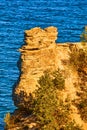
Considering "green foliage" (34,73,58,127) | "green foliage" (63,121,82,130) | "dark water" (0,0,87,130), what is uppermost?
"green foliage" (34,73,58,127)

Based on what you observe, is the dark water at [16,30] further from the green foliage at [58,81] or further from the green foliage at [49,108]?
the green foliage at [49,108]

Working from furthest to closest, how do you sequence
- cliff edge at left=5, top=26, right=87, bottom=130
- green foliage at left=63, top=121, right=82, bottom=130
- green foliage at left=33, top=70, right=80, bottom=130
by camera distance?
cliff edge at left=5, top=26, right=87, bottom=130 < green foliage at left=33, top=70, right=80, bottom=130 < green foliage at left=63, top=121, right=82, bottom=130

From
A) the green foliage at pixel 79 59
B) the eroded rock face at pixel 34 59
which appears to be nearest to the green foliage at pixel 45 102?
the eroded rock face at pixel 34 59

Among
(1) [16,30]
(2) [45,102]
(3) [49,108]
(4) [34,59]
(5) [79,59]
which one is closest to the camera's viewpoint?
(3) [49,108]

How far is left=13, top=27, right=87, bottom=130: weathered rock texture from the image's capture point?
49.5 m

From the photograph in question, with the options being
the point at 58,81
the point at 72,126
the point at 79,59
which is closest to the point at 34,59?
the point at 58,81

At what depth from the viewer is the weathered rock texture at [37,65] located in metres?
49.5

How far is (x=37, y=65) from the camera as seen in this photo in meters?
50.6

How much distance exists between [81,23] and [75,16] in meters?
15.0

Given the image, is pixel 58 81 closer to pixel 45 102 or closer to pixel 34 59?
pixel 34 59

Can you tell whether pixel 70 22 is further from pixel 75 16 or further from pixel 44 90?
pixel 44 90

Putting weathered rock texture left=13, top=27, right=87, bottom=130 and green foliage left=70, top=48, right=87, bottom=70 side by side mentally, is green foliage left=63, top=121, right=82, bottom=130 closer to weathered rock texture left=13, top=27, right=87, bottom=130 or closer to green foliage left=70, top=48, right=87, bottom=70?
weathered rock texture left=13, top=27, right=87, bottom=130

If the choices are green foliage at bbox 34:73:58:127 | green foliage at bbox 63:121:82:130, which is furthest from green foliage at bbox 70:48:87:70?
green foliage at bbox 63:121:82:130

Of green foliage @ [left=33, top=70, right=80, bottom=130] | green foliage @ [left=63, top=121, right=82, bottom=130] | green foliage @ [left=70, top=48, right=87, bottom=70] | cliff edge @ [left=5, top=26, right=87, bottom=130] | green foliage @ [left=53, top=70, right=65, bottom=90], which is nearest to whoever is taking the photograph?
green foliage @ [left=63, top=121, right=82, bottom=130]
